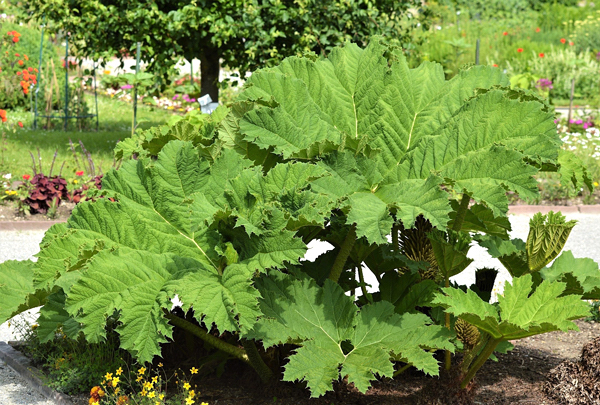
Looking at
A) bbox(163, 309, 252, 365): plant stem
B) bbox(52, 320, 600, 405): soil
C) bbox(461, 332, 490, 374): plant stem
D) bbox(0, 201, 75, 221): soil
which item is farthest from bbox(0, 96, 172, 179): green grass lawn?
bbox(461, 332, 490, 374): plant stem

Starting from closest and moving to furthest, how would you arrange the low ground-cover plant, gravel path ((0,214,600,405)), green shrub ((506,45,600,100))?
the low ground-cover plant
gravel path ((0,214,600,405))
green shrub ((506,45,600,100))

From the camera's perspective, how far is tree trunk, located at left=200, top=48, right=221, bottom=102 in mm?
10531

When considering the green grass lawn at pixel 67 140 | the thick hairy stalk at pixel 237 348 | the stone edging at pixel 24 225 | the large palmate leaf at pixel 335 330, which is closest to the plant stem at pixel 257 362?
the thick hairy stalk at pixel 237 348

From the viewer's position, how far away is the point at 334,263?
10.3 feet

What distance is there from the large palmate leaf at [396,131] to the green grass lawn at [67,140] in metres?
4.97

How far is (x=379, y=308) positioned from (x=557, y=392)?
0.96 meters

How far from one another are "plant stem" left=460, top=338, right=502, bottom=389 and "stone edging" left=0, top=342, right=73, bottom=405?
68.8 inches

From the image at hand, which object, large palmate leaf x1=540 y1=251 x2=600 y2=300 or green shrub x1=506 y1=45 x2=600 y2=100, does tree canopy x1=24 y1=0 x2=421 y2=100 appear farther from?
green shrub x1=506 y1=45 x2=600 y2=100

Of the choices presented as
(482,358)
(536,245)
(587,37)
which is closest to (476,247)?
(536,245)

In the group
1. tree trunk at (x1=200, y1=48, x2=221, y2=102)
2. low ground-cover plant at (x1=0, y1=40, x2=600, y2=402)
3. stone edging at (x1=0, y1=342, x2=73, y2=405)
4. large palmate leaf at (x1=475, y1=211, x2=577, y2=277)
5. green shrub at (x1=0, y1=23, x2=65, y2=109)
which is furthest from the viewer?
green shrub at (x1=0, y1=23, x2=65, y2=109)

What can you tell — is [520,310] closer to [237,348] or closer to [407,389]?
[407,389]

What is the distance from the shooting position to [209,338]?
123 inches

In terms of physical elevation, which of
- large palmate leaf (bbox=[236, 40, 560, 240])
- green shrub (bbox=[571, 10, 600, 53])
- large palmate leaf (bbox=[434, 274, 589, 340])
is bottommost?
green shrub (bbox=[571, 10, 600, 53])

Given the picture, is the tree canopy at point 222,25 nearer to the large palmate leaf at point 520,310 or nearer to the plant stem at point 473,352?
the plant stem at point 473,352
